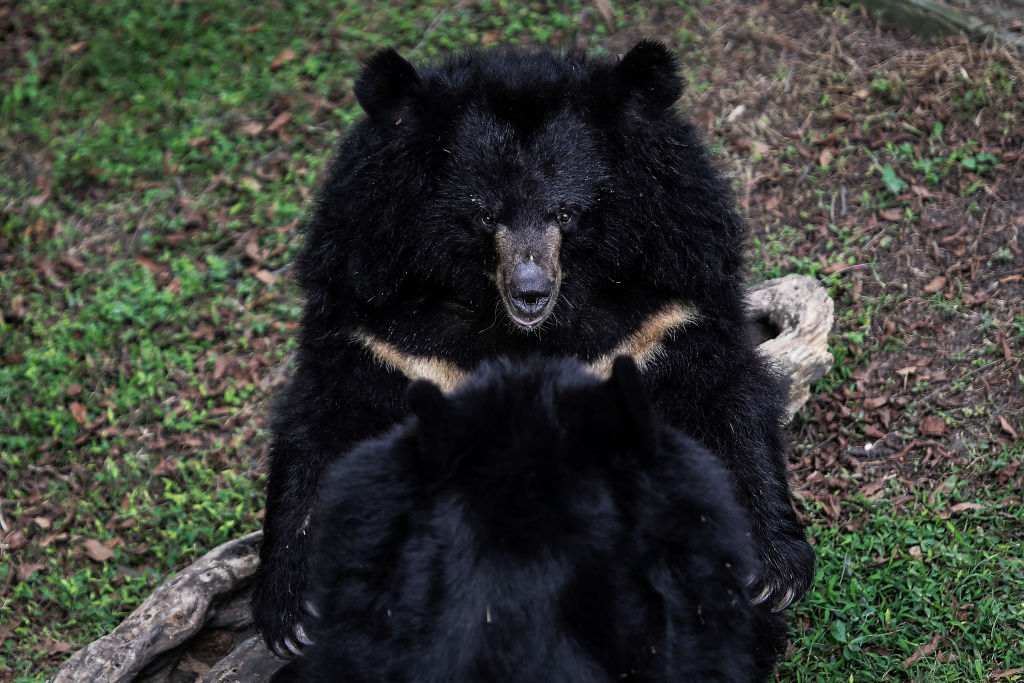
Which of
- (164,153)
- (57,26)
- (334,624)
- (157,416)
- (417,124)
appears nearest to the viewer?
(334,624)

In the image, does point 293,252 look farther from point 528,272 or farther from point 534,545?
point 534,545

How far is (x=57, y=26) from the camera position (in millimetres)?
8336

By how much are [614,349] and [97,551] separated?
2842mm

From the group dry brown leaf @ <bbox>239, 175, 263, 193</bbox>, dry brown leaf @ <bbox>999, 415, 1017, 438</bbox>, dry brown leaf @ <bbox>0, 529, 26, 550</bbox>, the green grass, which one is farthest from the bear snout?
dry brown leaf @ <bbox>239, 175, 263, 193</bbox>

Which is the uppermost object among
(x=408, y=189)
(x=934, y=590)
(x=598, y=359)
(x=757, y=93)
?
(x=408, y=189)

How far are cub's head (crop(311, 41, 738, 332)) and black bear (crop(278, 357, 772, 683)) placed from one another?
4.06ft

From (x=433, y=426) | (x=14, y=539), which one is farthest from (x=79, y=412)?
(x=433, y=426)

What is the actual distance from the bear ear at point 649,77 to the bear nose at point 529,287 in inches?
27.9

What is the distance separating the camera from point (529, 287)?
3.87m

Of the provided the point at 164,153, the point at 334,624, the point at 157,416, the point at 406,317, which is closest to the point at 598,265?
the point at 406,317


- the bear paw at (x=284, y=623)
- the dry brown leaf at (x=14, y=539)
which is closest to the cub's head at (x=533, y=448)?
the bear paw at (x=284, y=623)

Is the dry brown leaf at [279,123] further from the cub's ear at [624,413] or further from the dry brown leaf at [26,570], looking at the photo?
the cub's ear at [624,413]

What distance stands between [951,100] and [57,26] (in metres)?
6.25

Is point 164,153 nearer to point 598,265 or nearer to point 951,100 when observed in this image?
point 598,265
